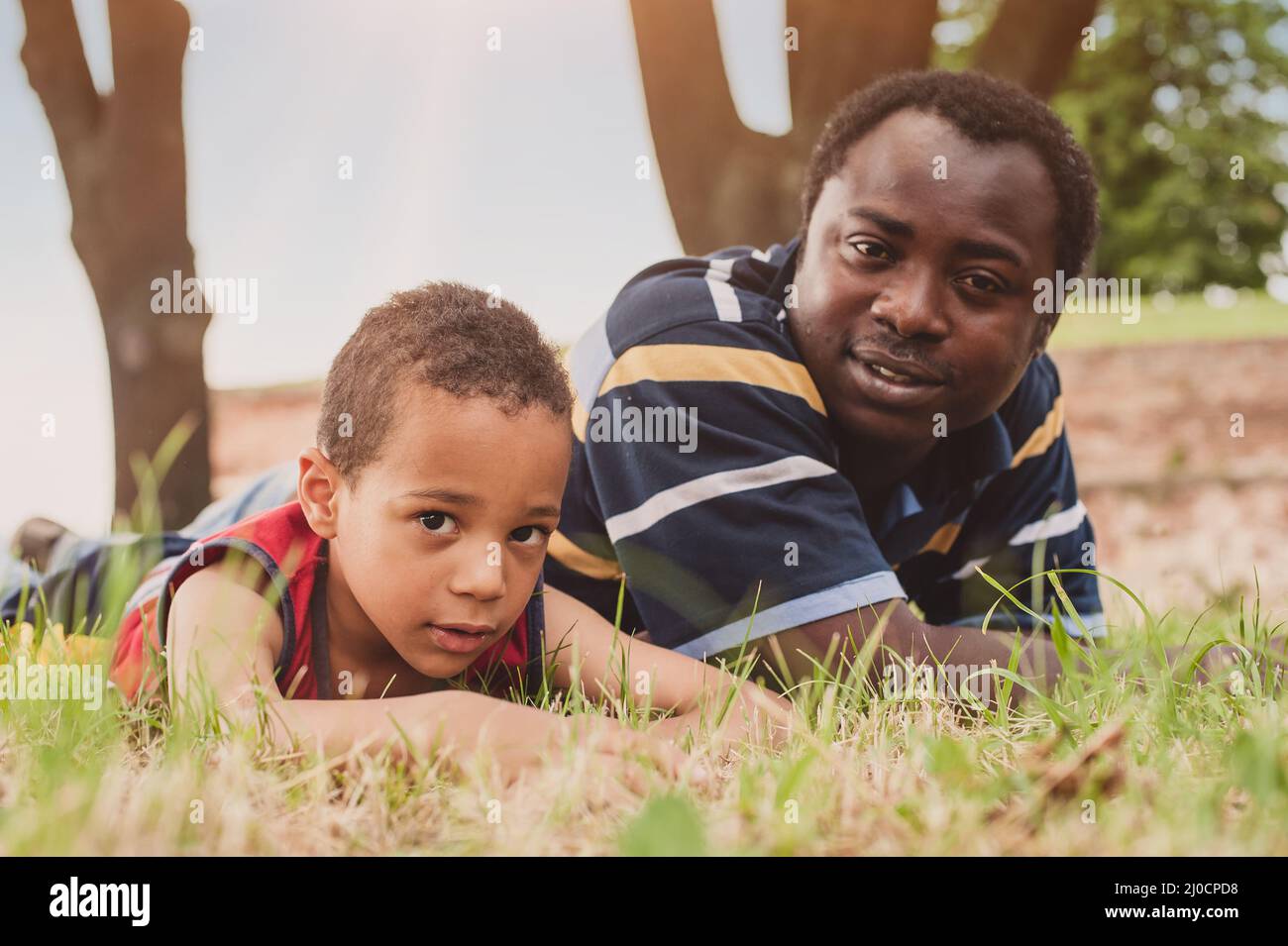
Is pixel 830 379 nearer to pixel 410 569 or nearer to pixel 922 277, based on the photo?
pixel 922 277

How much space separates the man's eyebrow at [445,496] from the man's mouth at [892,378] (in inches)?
36.0

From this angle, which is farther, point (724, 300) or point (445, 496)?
point (724, 300)

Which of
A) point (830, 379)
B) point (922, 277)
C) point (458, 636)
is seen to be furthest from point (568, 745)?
point (922, 277)

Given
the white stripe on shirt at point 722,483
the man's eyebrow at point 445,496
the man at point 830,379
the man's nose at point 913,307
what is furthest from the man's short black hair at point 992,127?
the man's eyebrow at point 445,496

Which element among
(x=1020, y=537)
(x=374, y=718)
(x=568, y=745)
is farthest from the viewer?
(x=1020, y=537)

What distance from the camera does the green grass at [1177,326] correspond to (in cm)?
952

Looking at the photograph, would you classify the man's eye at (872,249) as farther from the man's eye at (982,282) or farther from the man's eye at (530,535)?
the man's eye at (530,535)

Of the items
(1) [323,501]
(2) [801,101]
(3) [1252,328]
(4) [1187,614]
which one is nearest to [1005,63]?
(2) [801,101]

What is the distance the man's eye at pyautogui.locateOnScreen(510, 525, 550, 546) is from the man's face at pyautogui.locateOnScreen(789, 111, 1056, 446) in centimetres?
76

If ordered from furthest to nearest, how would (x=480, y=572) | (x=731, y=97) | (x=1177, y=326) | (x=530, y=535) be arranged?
(x=1177, y=326) → (x=731, y=97) → (x=530, y=535) → (x=480, y=572)

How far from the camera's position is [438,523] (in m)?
1.87

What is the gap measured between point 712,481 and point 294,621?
32.4 inches

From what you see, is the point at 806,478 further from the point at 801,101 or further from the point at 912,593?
the point at 801,101
